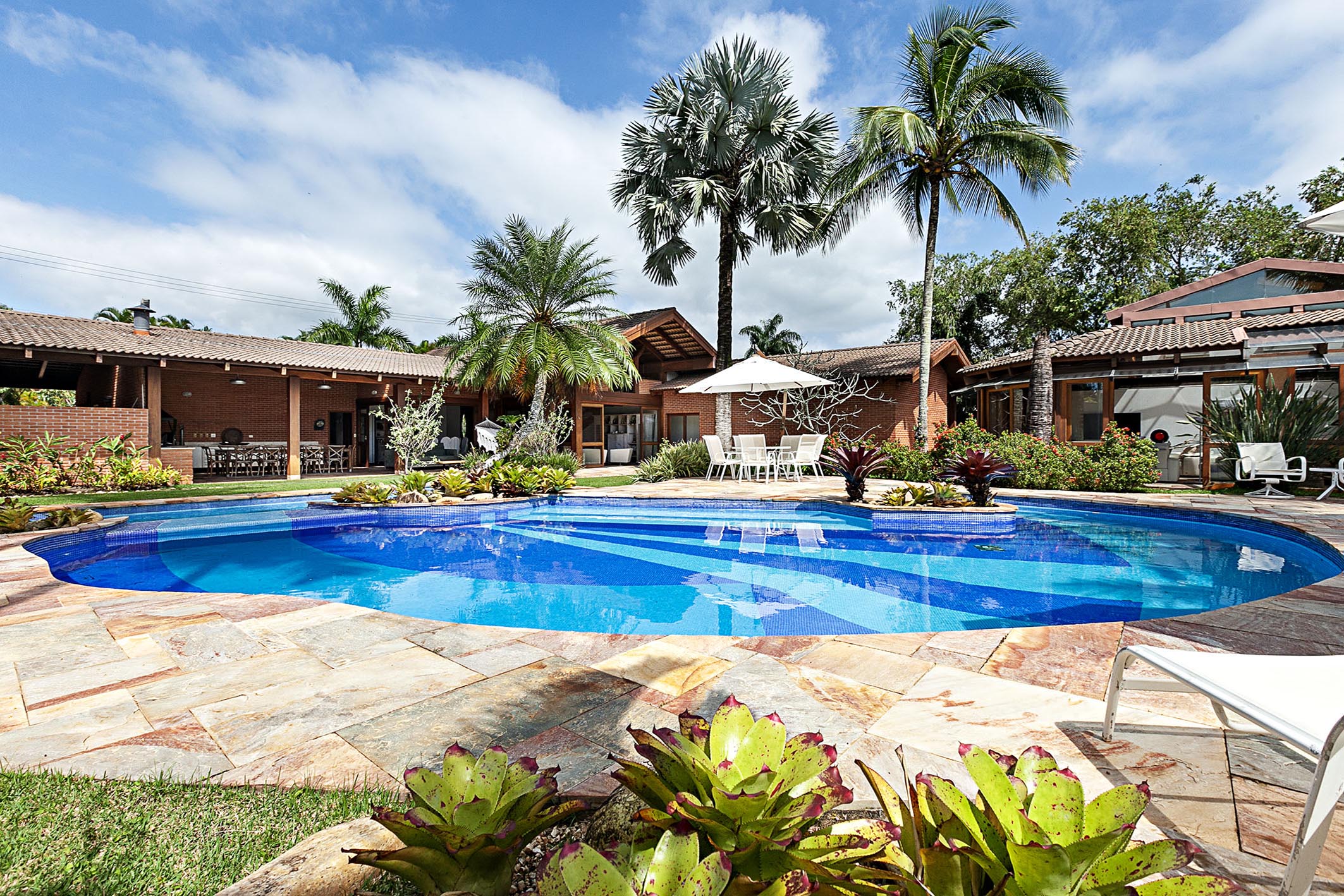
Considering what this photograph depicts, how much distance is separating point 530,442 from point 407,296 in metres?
50.2

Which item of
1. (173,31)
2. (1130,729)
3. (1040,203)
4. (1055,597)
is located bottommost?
(1055,597)

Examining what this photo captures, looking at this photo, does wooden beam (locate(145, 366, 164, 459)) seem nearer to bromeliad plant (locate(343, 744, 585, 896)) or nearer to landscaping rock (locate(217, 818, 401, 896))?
landscaping rock (locate(217, 818, 401, 896))

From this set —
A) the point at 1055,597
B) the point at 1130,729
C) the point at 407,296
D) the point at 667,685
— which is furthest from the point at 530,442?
the point at 407,296

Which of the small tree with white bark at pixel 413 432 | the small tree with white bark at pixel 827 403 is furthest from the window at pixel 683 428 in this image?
the small tree with white bark at pixel 413 432

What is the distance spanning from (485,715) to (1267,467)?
13.9m

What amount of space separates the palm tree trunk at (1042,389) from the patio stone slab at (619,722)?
13.3 m

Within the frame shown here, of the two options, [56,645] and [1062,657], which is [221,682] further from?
[1062,657]

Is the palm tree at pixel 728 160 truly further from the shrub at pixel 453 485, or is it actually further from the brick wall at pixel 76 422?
the brick wall at pixel 76 422

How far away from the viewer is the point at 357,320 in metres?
28.4

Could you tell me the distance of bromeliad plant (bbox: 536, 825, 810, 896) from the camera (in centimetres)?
91

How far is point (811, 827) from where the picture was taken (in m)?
1.15

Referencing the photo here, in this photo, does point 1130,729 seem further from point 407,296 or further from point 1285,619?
point 407,296

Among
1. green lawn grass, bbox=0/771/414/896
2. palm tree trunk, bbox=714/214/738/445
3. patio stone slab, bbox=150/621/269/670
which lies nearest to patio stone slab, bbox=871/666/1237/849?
green lawn grass, bbox=0/771/414/896

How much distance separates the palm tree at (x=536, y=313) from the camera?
15672 mm
